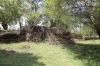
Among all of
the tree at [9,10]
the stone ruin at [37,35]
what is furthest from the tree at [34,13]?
the stone ruin at [37,35]

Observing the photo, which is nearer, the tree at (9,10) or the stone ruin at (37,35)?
the stone ruin at (37,35)

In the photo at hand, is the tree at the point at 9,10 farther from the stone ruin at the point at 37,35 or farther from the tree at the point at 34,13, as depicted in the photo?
the stone ruin at the point at 37,35

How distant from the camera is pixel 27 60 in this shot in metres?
8.42

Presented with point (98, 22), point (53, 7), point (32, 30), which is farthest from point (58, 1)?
point (32, 30)

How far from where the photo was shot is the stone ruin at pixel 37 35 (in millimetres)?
15508

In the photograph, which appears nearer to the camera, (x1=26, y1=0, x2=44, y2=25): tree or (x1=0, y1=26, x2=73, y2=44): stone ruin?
(x1=0, y1=26, x2=73, y2=44): stone ruin

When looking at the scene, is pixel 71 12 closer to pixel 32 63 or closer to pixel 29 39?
pixel 32 63

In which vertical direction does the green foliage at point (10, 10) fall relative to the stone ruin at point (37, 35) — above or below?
above

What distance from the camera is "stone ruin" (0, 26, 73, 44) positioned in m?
15.5

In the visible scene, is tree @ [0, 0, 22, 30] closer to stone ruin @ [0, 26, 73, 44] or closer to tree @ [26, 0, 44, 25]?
tree @ [26, 0, 44, 25]

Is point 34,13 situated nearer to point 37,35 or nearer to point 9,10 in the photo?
point 9,10

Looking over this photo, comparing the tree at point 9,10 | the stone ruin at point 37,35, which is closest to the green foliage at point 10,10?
the tree at point 9,10

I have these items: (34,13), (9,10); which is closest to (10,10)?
(9,10)

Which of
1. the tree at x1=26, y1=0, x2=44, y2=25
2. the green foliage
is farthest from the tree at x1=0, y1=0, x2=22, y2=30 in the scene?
the tree at x1=26, y1=0, x2=44, y2=25
